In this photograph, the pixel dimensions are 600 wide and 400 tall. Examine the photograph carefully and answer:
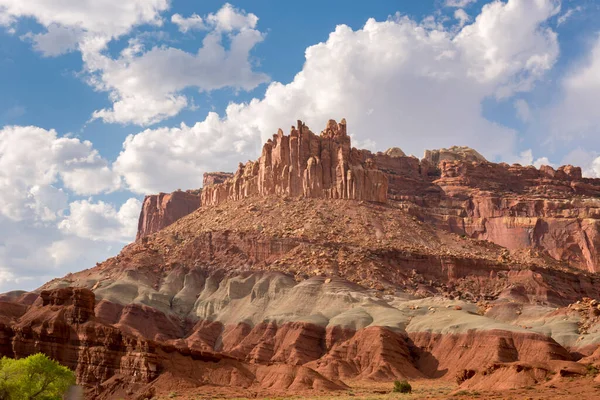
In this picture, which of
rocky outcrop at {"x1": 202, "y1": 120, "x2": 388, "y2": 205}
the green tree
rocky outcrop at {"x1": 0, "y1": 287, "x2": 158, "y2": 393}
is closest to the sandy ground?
rocky outcrop at {"x1": 0, "y1": 287, "x2": 158, "y2": 393}

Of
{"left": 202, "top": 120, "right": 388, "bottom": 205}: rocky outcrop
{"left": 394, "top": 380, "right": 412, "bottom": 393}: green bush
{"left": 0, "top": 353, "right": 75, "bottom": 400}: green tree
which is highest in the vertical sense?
{"left": 202, "top": 120, "right": 388, "bottom": 205}: rocky outcrop

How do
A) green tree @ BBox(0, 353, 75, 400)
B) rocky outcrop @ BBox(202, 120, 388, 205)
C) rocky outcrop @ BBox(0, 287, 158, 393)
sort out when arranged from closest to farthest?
green tree @ BBox(0, 353, 75, 400) → rocky outcrop @ BBox(0, 287, 158, 393) → rocky outcrop @ BBox(202, 120, 388, 205)

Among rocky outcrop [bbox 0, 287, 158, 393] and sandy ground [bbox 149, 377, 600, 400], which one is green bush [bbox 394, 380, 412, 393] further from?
rocky outcrop [bbox 0, 287, 158, 393]

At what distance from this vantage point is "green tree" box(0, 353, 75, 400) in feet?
204

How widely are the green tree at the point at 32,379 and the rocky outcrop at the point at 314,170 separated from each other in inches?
4064

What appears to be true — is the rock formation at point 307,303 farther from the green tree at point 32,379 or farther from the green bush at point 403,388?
the green tree at point 32,379

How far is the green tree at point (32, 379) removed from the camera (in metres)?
62.1

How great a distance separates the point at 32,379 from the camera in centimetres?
6372

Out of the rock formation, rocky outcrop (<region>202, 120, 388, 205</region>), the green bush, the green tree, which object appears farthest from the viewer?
rocky outcrop (<region>202, 120, 388, 205</region>)

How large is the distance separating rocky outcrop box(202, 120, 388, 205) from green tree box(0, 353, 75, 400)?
103216 millimetres

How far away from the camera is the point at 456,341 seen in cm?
11025

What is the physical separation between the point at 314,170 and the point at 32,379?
354ft

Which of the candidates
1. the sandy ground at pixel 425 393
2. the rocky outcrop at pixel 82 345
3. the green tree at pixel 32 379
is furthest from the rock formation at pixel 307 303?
the green tree at pixel 32 379

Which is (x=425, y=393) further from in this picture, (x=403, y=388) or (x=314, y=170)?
(x=314, y=170)
